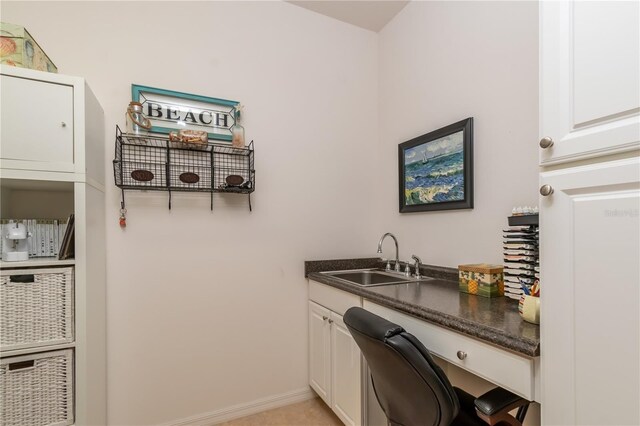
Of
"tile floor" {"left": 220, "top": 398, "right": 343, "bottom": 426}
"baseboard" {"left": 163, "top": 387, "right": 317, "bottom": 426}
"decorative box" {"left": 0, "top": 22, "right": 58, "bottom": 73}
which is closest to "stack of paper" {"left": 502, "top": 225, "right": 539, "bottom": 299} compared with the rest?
"tile floor" {"left": 220, "top": 398, "right": 343, "bottom": 426}

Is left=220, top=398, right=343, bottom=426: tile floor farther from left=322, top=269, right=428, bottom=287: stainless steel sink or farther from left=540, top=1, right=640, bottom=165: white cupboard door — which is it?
left=540, top=1, right=640, bottom=165: white cupboard door

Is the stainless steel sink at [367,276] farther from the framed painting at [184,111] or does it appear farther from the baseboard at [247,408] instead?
the framed painting at [184,111]

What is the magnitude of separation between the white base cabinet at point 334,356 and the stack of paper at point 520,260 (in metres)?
0.73

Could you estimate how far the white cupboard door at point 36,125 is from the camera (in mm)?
1327

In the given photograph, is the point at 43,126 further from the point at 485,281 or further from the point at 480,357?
the point at 485,281

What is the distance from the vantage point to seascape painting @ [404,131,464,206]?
6.20 ft

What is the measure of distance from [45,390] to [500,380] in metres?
1.84

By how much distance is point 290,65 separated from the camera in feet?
7.76

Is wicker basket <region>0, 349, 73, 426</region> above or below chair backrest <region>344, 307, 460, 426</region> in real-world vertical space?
below

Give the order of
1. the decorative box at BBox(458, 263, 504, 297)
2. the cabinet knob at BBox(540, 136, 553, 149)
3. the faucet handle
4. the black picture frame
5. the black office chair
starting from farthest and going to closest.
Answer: the faucet handle < the black picture frame < the decorative box at BBox(458, 263, 504, 297) < the black office chair < the cabinet knob at BBox(540, 136, 553, 149)

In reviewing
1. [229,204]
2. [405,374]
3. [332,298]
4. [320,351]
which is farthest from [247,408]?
[405,374]

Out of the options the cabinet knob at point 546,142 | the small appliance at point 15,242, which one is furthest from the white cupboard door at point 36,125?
the cabinet knob at point 546,142

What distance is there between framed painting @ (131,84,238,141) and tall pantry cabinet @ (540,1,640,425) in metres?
1.77

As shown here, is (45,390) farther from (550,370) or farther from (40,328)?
(550,370)
